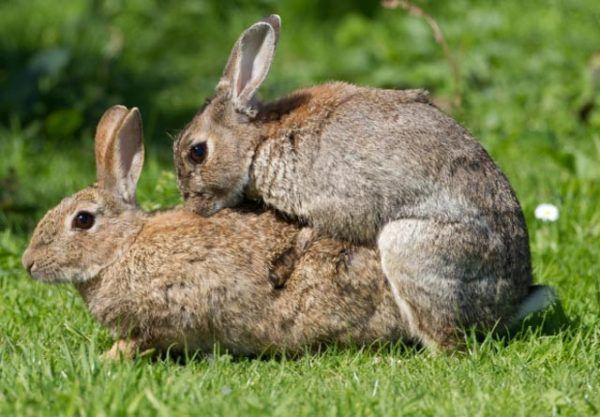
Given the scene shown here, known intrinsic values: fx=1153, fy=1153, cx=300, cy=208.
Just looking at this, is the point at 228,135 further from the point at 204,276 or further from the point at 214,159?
the point at 204,276

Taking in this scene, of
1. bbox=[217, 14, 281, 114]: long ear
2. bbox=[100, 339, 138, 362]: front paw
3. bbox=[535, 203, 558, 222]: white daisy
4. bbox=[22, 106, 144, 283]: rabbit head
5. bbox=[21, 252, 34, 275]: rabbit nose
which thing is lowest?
bbox=[100, 339, 138, 362]: front paw

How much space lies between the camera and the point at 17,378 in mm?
4613

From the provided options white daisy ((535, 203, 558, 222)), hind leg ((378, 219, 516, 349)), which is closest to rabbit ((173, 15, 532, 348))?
hind leg ((378, 219, 516, 349))

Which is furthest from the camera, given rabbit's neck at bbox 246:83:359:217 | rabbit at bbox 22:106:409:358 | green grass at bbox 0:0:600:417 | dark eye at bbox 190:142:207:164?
dark eye at bbox 190:142:207:164

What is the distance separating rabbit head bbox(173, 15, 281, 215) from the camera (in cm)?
595

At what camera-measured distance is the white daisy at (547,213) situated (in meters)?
6.98

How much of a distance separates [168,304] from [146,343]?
0.22 metres

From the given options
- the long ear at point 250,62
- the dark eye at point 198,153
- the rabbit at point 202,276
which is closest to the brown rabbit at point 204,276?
the rabbit at point 202,276

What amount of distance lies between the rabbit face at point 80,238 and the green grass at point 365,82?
32cm

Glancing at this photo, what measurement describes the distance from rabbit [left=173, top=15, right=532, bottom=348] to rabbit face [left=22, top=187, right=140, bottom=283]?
18.3 inches

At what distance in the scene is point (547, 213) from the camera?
7023 millimetres

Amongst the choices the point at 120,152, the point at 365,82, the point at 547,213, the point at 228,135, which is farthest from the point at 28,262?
the point at 365,82

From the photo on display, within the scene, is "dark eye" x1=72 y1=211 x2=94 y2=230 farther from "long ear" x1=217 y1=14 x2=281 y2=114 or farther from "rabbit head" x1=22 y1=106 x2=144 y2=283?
"long ear" x1=217 y1=14 x2=281 y2=114

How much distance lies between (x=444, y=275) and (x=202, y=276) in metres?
1.14
